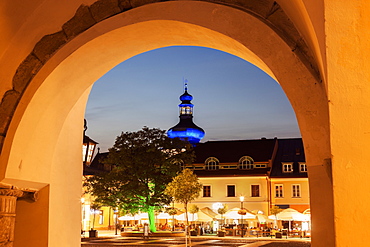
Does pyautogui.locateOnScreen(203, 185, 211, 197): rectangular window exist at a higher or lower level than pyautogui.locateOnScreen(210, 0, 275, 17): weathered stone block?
lower

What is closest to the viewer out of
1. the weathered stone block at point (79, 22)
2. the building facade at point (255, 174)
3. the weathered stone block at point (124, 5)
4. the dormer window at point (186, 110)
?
the weathered stone block at point (124, 5)

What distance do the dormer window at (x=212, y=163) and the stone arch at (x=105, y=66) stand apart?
4395 centimetres

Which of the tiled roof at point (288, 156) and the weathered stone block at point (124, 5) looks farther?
the tiled roof at point (288, 156)

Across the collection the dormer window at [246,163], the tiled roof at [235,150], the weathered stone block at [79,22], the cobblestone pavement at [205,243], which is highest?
the tiled roof at [235,150]

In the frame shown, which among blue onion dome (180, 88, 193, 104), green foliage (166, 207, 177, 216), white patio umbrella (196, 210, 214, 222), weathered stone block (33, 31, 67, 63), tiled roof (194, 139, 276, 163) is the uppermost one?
blue onion dome (180, 88, 193, 104)

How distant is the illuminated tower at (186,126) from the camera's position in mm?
71125

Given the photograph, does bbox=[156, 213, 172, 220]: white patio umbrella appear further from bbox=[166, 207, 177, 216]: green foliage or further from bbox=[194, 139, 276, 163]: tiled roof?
bbox=[194, 139, 276, 163]: tiled roof

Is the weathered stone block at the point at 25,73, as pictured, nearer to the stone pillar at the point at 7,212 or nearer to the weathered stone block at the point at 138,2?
the stone pillar at the point at 7,212

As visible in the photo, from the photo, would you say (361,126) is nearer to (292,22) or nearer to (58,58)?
(292,22)

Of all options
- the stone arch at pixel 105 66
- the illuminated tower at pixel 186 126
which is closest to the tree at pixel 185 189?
the stone arch at pixel 105 66

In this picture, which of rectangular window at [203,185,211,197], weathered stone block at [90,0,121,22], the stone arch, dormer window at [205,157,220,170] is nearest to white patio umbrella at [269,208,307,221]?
rectangular window at [203,185,211,197]

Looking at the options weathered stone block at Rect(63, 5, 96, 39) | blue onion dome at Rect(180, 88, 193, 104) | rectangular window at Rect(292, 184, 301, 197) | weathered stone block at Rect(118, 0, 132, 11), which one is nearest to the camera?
weathered stone block at Rect(118, 0, 132, 11)

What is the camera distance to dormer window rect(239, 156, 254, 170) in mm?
50031

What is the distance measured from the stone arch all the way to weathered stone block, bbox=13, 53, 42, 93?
1 centimetres
